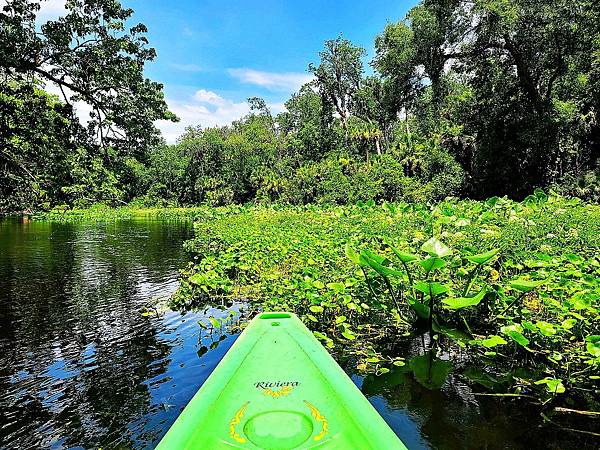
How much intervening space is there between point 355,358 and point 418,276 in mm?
1206

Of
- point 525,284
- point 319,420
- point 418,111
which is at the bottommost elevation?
point 319,420

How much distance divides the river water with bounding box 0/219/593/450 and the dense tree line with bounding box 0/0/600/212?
353 cm

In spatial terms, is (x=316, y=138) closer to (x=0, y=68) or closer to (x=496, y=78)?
(x=496, y=78)

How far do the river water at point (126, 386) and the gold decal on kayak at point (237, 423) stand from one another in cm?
135

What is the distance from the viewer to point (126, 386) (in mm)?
4582

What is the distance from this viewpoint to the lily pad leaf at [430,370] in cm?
434

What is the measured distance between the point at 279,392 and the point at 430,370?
2.36m

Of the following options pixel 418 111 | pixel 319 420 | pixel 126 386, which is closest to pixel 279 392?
pixel 319 420

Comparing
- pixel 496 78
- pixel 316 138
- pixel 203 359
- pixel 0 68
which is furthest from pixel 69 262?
pixel 316 138

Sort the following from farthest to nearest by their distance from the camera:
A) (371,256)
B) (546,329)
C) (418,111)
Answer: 1. (418,111)
2. (371,256)
3. (546,329)

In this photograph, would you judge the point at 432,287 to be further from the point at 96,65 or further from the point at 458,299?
the point at 96,65

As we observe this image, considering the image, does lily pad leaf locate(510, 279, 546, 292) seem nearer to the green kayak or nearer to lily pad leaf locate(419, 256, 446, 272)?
lily pad leaf locate(419, 256, 446, 272)

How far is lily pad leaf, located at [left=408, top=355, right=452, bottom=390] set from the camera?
14.3 feet

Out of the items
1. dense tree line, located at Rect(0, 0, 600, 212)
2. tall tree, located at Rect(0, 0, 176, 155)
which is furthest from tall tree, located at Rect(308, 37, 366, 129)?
tall tree, located at Rect(0, 0, 176, 155)
